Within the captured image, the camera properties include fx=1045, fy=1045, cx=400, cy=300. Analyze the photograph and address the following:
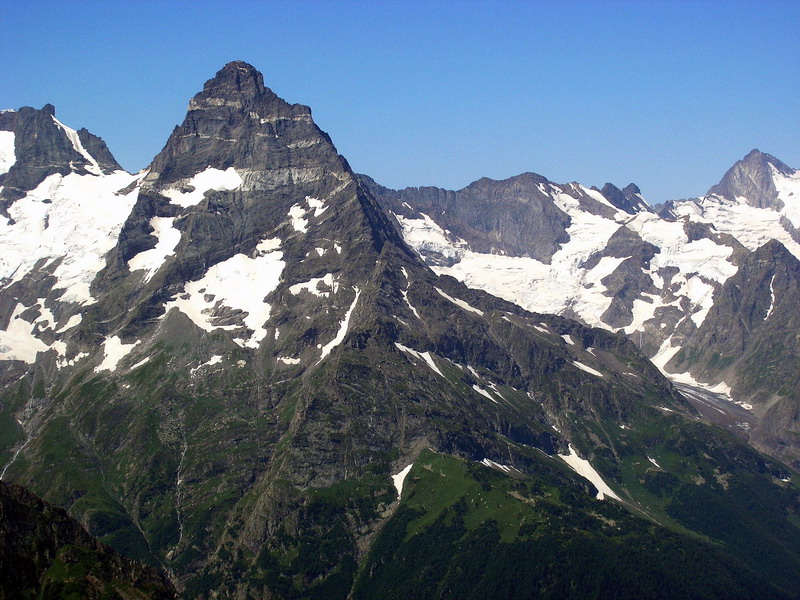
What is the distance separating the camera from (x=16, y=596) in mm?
199875
